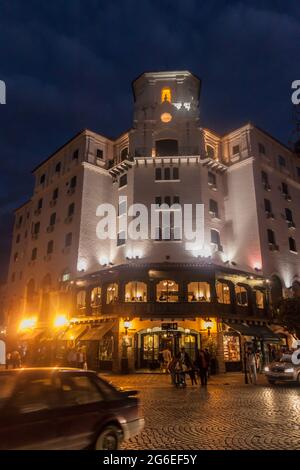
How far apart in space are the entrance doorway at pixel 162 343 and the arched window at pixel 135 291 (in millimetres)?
2931

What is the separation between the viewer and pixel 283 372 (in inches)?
676

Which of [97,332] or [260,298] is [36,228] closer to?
[97,332]

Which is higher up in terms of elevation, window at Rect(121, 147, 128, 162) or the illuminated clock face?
the illuminated clock face

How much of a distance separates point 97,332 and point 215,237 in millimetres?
12577

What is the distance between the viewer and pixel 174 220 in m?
30.0

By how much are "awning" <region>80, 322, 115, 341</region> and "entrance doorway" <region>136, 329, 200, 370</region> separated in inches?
103

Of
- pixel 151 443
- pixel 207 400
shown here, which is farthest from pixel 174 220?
pixel 151 443

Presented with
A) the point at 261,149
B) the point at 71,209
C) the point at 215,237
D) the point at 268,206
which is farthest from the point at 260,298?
the point at 71,209

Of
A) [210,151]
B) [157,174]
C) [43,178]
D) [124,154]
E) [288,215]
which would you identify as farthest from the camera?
[43,178]

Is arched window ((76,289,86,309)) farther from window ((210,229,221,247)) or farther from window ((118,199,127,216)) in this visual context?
window ((210,229,221,247))

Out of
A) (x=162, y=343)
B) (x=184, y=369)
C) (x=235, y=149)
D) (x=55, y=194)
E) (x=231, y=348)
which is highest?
(x=235, y=149)

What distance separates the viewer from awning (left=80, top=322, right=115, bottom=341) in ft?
85.4

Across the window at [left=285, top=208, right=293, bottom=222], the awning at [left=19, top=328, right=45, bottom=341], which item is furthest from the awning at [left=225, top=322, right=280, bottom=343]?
the awning at [left=19, top=328, right=45, bottom=341]

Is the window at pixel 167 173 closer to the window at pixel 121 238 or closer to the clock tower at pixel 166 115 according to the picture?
the clock tower at pixel 166 115
